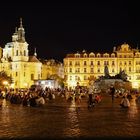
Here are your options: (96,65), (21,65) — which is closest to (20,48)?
(21,65)

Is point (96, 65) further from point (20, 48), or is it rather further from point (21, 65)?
point (20, 48)

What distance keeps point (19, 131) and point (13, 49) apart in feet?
396

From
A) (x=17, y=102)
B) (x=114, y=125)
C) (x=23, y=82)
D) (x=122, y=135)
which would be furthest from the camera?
(x=23, y=82)

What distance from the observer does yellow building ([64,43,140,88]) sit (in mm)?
122938

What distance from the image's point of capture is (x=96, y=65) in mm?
123688

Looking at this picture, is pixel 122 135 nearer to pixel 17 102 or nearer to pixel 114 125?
pixel 114 125

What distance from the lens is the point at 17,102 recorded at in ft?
131

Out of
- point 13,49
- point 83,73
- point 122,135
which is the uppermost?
point 13,49

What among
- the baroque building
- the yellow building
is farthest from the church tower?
the yellow building

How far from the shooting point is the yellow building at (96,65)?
403 feet

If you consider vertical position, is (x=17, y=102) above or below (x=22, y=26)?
below

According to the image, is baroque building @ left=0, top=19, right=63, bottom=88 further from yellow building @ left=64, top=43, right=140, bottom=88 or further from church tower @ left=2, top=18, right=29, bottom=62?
yellow building @ left=64, top=43, right=140, bottom=88

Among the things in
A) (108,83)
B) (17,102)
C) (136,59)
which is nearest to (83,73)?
→ (136,59)

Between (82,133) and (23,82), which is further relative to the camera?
(23,82)
